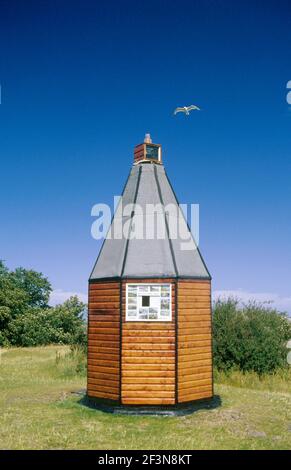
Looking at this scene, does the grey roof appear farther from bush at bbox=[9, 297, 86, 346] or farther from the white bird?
bush at bbox=[9, 297, 86, 346]

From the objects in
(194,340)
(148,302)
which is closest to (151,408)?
(194,340)

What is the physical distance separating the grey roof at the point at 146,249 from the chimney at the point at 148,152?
214 mm

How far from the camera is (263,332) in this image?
67.8 feet

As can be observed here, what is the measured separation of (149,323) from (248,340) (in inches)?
349

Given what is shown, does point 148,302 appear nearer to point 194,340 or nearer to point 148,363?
point 148,363

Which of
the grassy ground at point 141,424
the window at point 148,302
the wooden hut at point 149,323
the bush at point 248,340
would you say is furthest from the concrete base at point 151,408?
the bush at point 248,340

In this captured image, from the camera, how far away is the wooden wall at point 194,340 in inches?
525

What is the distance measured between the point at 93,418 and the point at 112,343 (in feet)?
6.95

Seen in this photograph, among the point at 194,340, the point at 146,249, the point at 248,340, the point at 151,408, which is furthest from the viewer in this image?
the point at 248,340

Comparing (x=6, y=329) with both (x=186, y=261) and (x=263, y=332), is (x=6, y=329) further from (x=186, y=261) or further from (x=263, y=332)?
(x=186, y=261)

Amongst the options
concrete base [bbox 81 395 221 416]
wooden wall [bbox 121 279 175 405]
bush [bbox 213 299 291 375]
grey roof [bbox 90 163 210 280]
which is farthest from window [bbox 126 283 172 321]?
bush [bbox 213 299 291 375]

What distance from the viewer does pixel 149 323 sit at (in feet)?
43.5

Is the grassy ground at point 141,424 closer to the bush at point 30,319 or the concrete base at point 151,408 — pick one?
the concrete base at point 151,408
